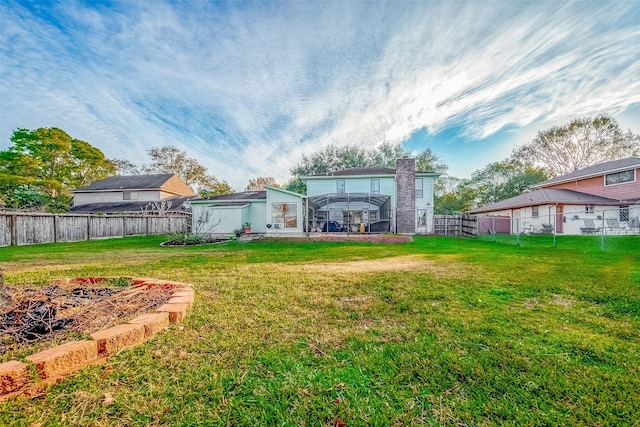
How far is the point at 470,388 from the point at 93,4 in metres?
10.6

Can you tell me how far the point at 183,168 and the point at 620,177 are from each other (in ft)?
136

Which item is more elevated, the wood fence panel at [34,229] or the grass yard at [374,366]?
the wood fence panel at [34,229]

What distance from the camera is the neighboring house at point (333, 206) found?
14688 millimetres

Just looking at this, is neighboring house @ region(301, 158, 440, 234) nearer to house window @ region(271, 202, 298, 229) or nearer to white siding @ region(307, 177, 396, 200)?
white siding @ region(307, 177, 396, 200)

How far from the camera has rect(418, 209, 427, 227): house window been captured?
18.8 metres

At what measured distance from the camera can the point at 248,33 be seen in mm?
8922

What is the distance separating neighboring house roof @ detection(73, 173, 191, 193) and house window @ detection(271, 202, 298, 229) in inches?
697

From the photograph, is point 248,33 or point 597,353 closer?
point 597,353

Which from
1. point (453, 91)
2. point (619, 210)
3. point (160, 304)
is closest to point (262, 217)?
point (453, 91)

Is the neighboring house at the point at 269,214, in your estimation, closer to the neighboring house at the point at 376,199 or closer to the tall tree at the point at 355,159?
the neighboring house at the point at 376,199

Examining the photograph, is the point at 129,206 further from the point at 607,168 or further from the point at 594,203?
the point at 607,168

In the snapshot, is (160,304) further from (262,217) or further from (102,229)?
(102,229)

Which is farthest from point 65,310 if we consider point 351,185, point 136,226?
point 351,185

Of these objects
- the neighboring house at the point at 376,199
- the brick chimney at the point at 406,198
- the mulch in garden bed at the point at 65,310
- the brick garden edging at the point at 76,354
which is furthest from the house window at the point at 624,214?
the mulch in garden bed at the point at 65,310
